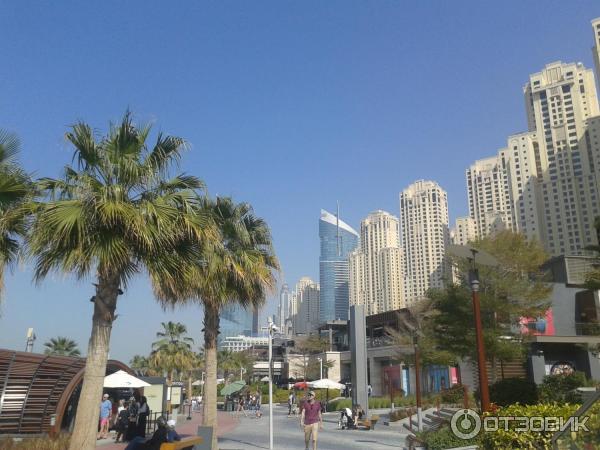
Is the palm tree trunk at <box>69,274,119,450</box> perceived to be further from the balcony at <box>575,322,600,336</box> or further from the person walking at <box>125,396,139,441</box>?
the balcony at <box>575,322,600,336</box>

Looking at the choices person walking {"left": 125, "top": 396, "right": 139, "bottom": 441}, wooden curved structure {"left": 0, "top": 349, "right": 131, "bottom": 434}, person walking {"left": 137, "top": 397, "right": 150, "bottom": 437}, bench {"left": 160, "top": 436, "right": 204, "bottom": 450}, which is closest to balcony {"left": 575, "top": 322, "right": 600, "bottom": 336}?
person walking {"left": 125, "top": 396, "right": 139, "bottom": 441}

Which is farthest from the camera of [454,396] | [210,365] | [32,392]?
[454,396]

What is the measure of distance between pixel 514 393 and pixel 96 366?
17226 mm

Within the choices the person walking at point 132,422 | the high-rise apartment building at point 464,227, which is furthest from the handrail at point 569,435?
the high-rise apartment building at point 464,227

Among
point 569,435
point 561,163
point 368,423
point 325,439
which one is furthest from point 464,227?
point 569,435

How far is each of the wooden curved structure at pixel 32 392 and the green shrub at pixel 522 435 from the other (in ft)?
48.3

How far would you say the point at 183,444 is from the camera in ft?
35.7

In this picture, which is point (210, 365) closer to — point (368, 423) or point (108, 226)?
point (108, 226)

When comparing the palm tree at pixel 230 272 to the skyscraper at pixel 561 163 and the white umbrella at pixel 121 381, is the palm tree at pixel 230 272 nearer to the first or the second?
the white umbrella at pixel 121 381

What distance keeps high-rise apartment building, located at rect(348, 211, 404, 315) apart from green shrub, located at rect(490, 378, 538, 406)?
453 feet

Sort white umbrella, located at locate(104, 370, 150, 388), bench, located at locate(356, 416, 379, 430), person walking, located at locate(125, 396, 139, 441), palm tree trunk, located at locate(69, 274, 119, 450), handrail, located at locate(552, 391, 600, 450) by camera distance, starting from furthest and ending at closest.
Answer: bench, located at locate(356, 416, 379, 430)
white umbrella, located at locate(104, 370, 150, 388)
person walking, located at locate(125, 396, 139, 441)
palm tree trunk, located at locate(69, 274, 119, 450)
handrail, located at locate(552, 391, 600, 450)

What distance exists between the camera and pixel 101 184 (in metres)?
9.60

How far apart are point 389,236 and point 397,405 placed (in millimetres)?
159027

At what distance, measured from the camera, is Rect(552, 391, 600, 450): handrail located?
5.41 m
